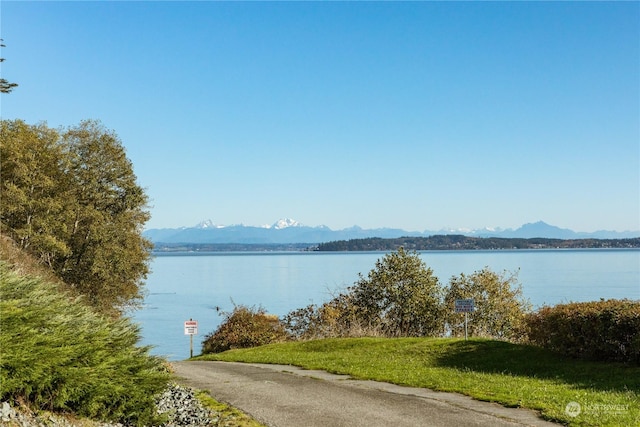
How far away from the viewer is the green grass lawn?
1188cm

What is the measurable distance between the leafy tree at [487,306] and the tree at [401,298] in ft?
2.99

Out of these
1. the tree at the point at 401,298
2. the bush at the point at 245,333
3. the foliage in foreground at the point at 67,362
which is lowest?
the bush at the point at 245,333

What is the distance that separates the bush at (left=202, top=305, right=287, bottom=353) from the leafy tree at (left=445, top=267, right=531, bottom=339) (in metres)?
10.8

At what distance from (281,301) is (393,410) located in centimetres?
8499

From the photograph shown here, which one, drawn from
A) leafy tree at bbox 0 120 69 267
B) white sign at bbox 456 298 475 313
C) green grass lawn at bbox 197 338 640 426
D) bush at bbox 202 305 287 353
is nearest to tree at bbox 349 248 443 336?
bush at bbox 202 305 287 353

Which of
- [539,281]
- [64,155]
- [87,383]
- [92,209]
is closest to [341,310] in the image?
[92,209]

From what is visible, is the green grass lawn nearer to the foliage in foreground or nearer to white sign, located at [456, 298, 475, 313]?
white sign, located at [456, 298, 475, 313]

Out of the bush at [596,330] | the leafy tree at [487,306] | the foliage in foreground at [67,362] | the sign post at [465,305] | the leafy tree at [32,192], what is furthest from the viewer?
the leafy tree at [487,306]

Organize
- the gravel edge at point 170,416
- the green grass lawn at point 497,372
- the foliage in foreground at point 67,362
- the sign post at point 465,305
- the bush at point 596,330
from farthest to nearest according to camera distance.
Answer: the sign post at point 465,305 → the bush at point 596,330 → the green grass lawn at point 497,372 → the foliage in foreground at point 67,362 → the gravel edge at point 170,416

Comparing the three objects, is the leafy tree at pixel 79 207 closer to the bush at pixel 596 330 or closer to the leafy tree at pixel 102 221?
the leafy tree at pixel 102 221

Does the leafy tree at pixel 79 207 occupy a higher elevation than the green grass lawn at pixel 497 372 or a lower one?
higher

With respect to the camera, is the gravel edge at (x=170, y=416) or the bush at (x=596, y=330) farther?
the bush at (x=596, y=330)

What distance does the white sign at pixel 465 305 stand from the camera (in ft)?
76.6

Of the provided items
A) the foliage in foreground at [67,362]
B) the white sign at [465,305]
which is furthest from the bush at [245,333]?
the foliage in foreground at [67,362]
